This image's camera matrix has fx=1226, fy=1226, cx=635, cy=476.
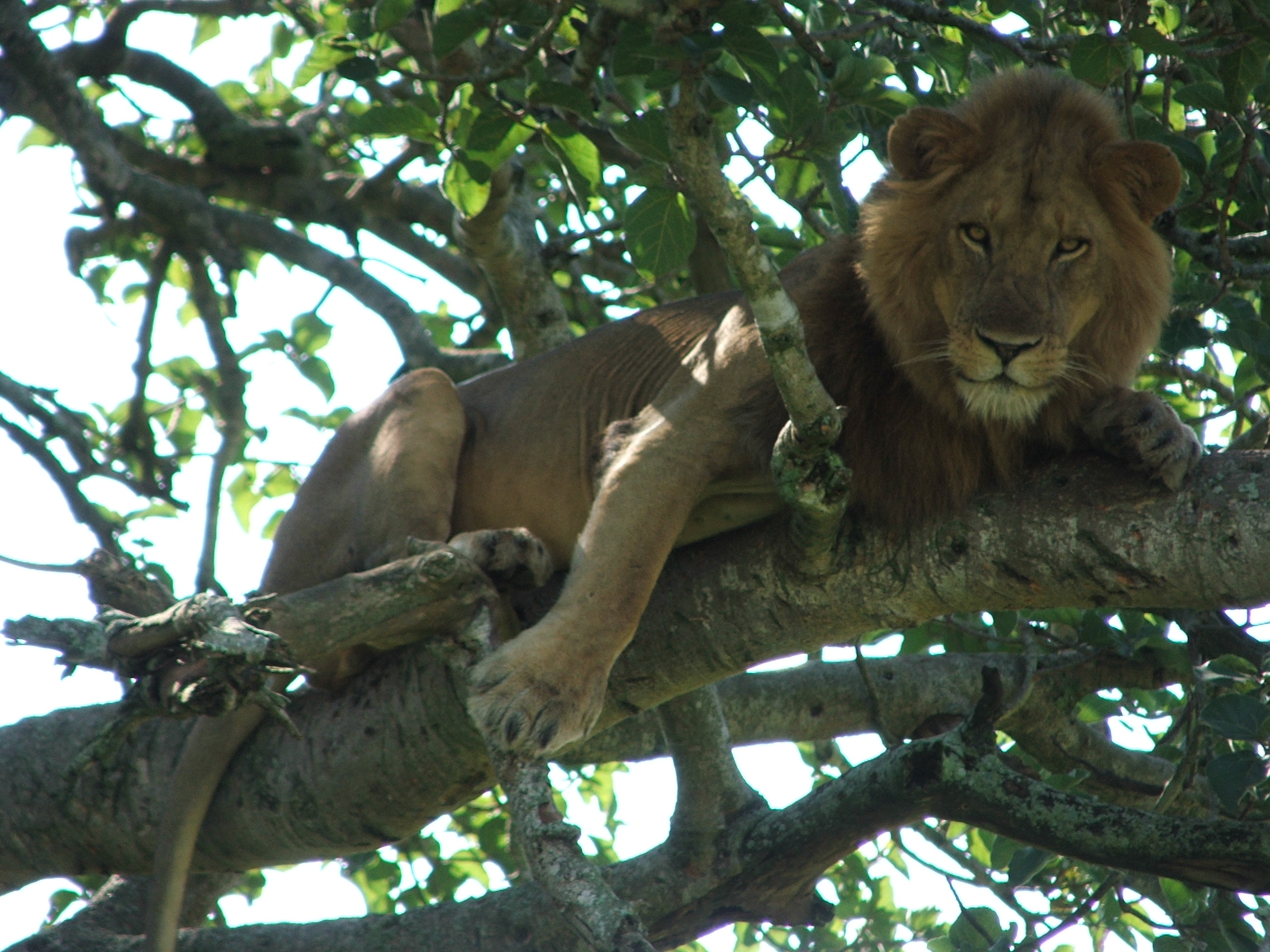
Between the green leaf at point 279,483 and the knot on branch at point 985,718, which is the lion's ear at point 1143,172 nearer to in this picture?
the knot on branch at point 985,718

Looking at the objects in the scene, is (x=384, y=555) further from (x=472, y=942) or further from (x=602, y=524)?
(x=472, y=942)

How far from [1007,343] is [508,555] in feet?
5.17

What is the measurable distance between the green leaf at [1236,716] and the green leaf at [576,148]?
2.36m

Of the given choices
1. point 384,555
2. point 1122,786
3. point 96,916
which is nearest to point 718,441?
point 384,555

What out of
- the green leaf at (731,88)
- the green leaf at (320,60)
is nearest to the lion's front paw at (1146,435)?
the green leaf at (731,88)

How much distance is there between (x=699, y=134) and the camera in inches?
97.3

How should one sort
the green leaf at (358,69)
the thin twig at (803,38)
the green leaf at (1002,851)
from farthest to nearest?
the green leaf at (358,69) < the green leaf at (1002,851) < the thin twig at (803,38)

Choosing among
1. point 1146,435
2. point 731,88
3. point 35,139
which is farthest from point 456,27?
point 35,139

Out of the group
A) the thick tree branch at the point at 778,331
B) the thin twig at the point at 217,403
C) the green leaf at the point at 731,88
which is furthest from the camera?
the thin twig at the point at 217,403

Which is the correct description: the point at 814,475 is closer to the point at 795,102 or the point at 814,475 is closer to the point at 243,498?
the point at 795,102

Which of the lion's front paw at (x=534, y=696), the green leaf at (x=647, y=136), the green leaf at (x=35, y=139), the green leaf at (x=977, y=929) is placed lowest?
the green leaf at (x=977, y=929)

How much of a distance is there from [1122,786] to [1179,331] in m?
1.67

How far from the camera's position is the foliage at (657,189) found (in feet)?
10.6

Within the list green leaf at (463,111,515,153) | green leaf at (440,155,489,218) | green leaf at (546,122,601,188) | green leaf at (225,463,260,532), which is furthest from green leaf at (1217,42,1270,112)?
green leaf at (225,463,260,532)
